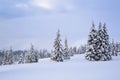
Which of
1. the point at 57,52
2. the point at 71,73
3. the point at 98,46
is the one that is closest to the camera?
the point at 71,73

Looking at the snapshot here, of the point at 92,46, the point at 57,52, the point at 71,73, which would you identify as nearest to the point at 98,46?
the point at 92,46

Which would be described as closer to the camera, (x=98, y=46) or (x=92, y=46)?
(x=92, y=46)

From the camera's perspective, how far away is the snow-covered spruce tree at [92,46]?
49750mm

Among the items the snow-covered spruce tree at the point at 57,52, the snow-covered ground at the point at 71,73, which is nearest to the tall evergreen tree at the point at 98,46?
the snow-covered spruce tree at the point at 57,52

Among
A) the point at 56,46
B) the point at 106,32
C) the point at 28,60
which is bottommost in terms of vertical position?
the point at 28,60

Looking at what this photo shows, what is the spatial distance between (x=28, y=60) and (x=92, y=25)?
34.1 meters

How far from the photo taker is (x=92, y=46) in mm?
50062

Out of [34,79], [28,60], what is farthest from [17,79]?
[28,60]

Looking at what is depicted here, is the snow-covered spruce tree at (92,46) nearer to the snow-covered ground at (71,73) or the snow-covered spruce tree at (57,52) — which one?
the snow-covered spruce tree at (57,52)

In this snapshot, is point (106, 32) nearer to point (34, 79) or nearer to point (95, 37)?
point (95, 37)

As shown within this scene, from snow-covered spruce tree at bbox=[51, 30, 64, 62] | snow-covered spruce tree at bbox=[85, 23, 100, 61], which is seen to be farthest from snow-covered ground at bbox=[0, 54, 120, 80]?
snow-covered spruce tree at bbox=[51, 30, 64, 62]

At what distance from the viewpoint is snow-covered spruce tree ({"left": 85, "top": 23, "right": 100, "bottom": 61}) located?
4975 centimetres

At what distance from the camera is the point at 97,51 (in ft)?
165

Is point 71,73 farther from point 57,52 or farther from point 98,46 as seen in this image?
point 57,52
